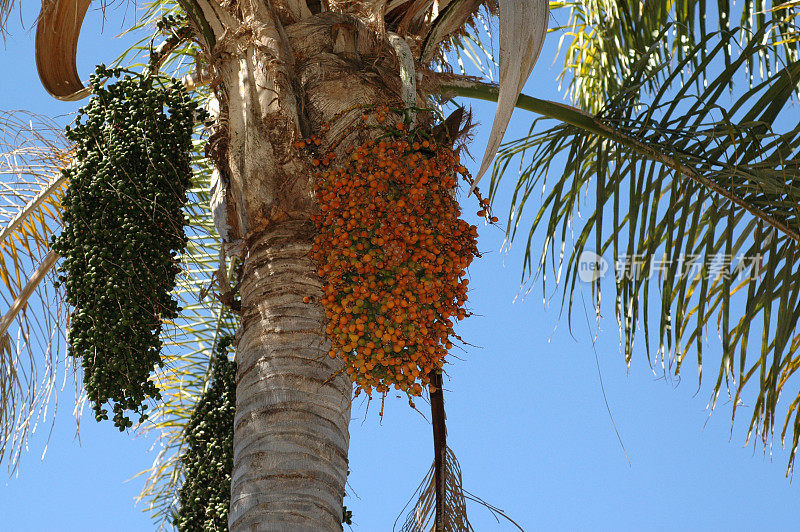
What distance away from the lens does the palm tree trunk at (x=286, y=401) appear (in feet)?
10.3

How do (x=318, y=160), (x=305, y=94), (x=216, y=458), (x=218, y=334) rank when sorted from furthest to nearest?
(x=218, y=334)
(x=216, y=458)
(x=305, y=94)
(x=318, y=160)

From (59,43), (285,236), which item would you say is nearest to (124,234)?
(285,236)

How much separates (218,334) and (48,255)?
1.48m

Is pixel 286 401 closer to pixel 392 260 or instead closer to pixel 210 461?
pixel 392 260

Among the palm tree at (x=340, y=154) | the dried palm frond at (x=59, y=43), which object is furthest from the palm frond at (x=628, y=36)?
the dried palm frond at (x=59, y=43)

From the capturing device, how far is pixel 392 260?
3.16m

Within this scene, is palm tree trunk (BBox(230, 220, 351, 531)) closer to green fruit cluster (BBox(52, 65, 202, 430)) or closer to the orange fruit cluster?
the orange fruit cluster

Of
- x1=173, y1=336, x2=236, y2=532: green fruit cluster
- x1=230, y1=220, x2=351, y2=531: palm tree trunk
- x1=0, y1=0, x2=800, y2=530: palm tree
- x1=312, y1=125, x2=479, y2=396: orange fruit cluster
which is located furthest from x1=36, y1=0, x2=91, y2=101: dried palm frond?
x1=312, y1=125, x2=479, y2=396: orange fruit cluster

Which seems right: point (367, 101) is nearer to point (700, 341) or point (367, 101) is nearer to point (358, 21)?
point (358, 21)

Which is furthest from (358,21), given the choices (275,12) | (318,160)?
(318,160)

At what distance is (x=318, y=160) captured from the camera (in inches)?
144

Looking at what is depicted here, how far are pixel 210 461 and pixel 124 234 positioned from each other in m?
1.56

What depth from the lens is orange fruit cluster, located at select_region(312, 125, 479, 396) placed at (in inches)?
122

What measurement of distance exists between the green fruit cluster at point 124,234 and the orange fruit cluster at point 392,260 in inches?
34.1
